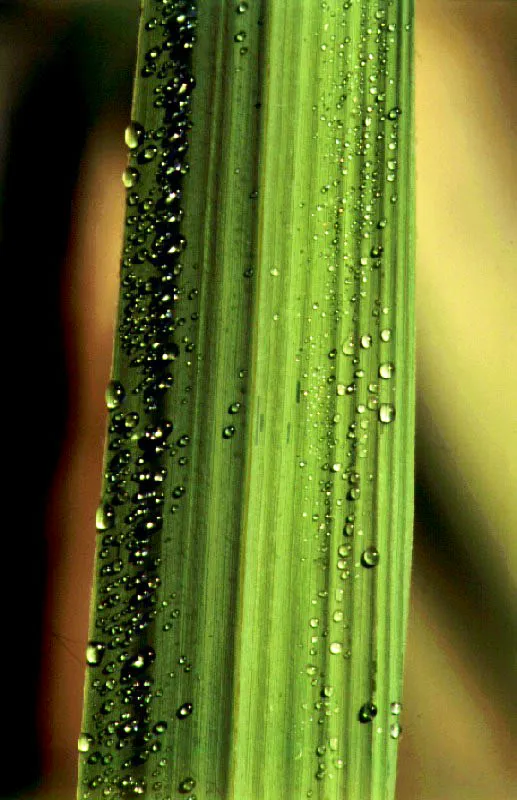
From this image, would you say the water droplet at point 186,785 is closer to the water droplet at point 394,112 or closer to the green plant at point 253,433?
the green plant at point 253,433

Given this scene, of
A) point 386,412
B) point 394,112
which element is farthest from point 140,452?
point 394,112

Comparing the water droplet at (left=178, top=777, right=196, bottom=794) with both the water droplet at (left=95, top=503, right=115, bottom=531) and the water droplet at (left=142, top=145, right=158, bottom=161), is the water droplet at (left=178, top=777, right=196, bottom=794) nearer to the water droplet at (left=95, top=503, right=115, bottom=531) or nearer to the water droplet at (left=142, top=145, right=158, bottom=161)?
the water droplet at (left=95, top=503, right=115, bottom=531)

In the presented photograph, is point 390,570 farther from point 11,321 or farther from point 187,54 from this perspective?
point 11,321

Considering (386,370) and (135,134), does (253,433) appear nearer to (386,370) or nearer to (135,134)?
(386,370)

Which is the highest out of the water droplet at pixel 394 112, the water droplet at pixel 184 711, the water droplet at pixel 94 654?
the water droplet at pixel 394 112

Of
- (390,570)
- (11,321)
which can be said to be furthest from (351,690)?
(11,321)

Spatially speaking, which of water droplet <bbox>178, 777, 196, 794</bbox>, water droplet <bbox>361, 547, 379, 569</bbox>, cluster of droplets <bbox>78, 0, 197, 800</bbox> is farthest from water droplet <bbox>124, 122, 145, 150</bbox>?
water droplet <bbox>178, 777, 196, 794</bbox>

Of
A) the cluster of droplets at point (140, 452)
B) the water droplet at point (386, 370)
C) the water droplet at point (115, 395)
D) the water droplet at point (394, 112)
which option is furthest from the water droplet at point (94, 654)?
the water droplet at point (394, 112)

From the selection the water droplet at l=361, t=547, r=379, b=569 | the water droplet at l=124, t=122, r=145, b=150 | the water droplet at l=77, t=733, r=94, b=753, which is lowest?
the water droplet at l=77, t=733, r=94, b=753
